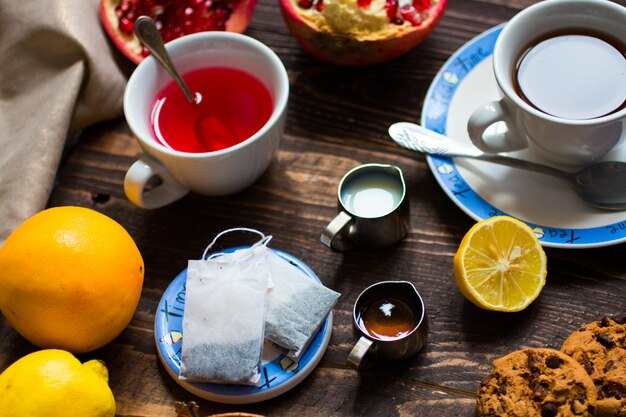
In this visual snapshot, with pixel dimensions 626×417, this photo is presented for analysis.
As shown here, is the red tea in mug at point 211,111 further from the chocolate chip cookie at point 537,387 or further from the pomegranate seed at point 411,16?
the chocolate chip cookie at point 537,387

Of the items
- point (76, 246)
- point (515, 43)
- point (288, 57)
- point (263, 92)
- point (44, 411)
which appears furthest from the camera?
point (288, 57)

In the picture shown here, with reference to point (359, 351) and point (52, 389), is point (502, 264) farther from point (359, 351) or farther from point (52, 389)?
point (52, 389)

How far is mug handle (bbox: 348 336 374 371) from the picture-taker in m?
1.46

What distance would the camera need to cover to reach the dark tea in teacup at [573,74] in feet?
5.13

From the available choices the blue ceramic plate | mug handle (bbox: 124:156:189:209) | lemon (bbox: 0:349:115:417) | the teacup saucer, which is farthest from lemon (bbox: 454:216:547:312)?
lemon (bbox: 0:349:115:417)

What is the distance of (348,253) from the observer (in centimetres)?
172

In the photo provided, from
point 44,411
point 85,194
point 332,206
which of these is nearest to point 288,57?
point 332,206

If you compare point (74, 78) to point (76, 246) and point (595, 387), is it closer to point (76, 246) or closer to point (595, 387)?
point (76, 246)

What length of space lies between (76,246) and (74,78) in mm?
540

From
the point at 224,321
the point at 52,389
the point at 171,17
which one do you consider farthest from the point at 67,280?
the point at 171,17

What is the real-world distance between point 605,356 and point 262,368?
644 millimetres

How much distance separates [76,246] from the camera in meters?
1.50

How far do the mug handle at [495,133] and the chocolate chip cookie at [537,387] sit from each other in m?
0.45

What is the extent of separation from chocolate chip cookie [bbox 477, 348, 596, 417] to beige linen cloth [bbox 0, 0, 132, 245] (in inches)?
41.6
